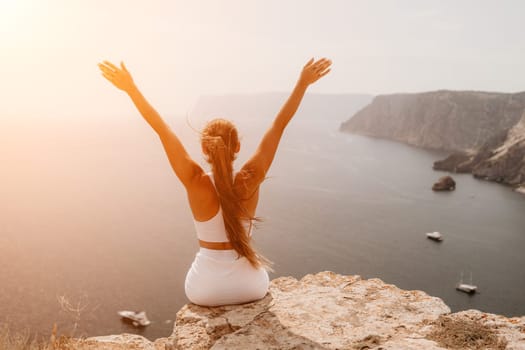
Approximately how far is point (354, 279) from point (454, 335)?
4.44ft

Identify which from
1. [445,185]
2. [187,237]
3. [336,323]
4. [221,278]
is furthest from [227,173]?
[445,185]

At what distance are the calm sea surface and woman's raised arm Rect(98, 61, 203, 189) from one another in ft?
65.6

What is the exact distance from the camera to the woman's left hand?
8.98 ft

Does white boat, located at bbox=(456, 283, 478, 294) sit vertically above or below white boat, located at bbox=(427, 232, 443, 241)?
below

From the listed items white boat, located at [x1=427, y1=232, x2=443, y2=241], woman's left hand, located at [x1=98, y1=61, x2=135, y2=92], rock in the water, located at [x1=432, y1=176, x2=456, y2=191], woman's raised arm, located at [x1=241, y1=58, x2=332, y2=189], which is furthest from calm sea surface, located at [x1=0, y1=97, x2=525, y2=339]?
woman's raised arm, located at [x1=241, y1=58, x2=332, y2=189]

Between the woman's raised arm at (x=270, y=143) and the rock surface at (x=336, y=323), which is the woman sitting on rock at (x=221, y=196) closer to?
the woman's raised arm at (x=270, y=143)

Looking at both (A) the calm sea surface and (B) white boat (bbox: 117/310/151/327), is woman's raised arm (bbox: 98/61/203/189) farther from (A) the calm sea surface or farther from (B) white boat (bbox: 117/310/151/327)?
(B) white boat (bbox: 117/310/151/327)

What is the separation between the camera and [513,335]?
260 cm

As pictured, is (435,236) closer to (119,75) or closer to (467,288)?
(467,288)

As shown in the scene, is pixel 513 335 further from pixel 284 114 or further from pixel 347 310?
pixel 284 114

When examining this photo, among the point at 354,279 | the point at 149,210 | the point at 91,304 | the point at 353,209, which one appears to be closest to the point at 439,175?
the point at 353,209

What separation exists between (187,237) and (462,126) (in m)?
106

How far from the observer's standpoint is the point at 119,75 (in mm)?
2738

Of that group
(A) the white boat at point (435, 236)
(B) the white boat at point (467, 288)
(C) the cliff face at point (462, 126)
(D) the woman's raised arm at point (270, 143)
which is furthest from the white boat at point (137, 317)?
(C) the cliff face at point (462, 126)
